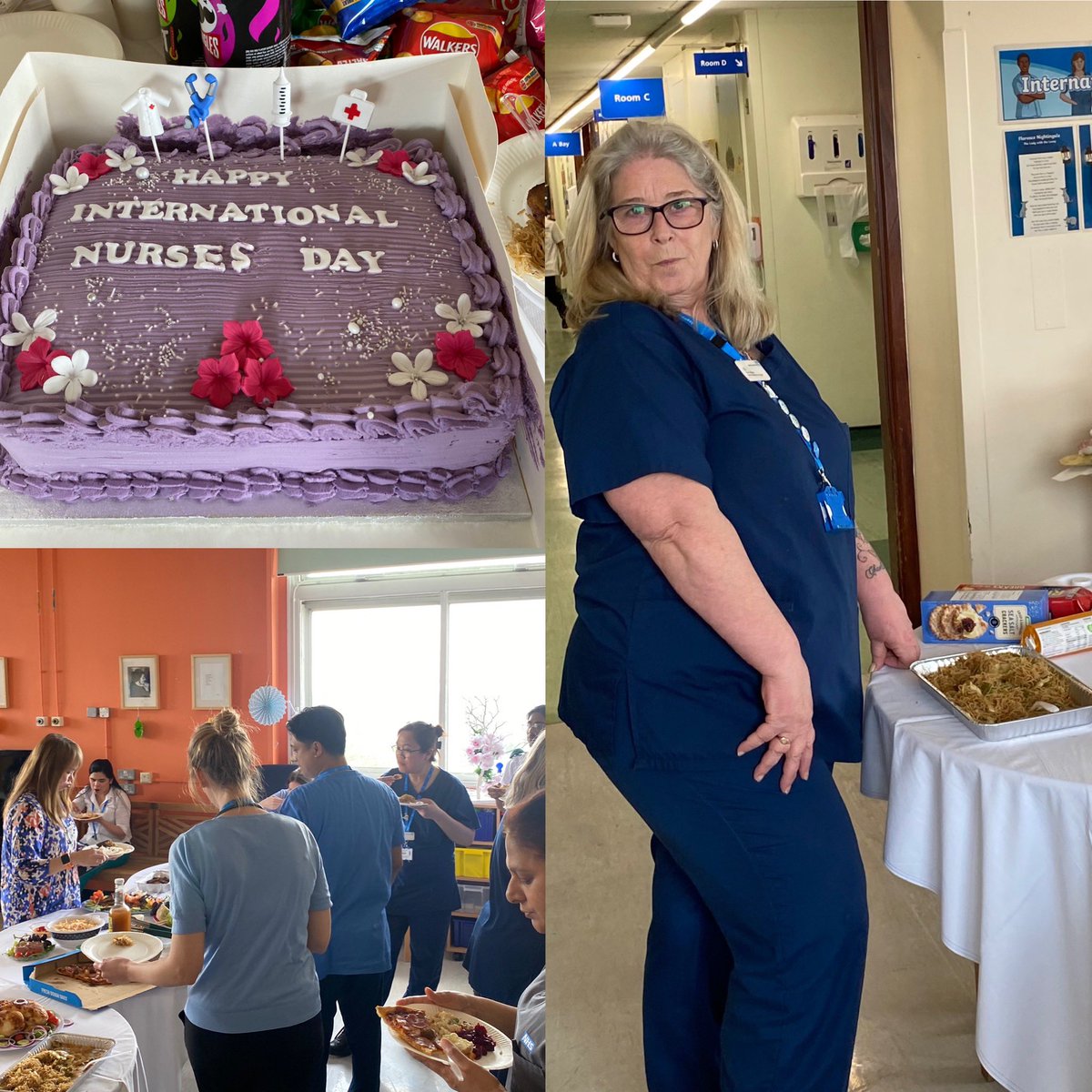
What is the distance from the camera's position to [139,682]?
1431 millimetres

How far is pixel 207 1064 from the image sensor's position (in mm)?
1390

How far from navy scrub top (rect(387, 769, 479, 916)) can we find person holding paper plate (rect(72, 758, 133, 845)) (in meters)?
0.35

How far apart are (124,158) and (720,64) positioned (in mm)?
3215

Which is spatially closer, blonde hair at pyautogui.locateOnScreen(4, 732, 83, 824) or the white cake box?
the white cake box

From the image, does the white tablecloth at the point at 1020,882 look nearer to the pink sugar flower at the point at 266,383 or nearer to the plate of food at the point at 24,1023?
the pink sugar flower at the point at 266,383

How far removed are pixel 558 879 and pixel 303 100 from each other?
2.22 meters

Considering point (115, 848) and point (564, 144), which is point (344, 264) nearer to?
point (115, 848)

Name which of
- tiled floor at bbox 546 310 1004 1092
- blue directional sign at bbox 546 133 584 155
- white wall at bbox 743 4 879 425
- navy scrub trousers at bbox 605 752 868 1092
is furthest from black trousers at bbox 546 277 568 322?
navy scrub trousers at bbox 605 752 868 1092

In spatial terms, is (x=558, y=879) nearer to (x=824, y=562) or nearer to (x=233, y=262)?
(x=824, y=562)

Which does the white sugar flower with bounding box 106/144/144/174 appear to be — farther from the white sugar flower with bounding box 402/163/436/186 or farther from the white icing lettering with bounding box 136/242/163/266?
the white sugar flower with bounding box 402/163/436/186

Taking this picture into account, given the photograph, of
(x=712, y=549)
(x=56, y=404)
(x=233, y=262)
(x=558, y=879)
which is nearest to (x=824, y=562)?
(x=712, y=549)

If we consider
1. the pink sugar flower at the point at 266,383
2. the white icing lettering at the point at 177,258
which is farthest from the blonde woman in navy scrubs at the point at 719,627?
the white icing lettering at the point at 177,258

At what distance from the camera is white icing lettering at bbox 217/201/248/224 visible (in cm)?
132

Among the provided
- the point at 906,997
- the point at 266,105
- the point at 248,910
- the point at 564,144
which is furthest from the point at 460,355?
the point at 564,144
